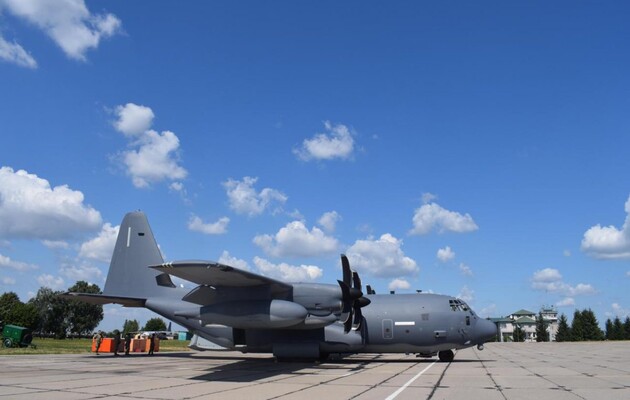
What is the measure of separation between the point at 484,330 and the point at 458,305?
1663mm

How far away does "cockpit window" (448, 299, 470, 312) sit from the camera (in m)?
22.2

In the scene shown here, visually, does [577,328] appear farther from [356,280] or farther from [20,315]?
[20,315]

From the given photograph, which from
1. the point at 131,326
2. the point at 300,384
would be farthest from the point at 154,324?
the point at 300,384

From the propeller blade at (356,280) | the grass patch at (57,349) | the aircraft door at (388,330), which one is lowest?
the grass patch at (57,349)

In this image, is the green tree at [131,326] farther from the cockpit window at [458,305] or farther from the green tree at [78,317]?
the cockpit window at [458,305]

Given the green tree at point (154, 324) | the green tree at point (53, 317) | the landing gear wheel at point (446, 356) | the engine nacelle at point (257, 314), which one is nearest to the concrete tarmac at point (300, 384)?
the engine nacelle at point (257, 314)

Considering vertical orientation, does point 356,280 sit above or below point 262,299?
above

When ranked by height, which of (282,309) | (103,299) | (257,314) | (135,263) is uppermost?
(135,263)

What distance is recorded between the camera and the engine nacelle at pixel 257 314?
16.7 meters

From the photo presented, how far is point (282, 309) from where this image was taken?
54.9 feet

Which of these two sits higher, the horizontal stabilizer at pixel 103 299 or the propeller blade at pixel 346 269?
the propeller blade at pixel 346 269

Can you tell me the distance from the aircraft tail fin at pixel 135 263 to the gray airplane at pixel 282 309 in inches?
→ 2.1

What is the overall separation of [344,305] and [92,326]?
9318 centimetres

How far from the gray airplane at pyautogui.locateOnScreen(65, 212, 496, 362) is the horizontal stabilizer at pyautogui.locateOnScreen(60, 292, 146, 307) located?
46 mm
